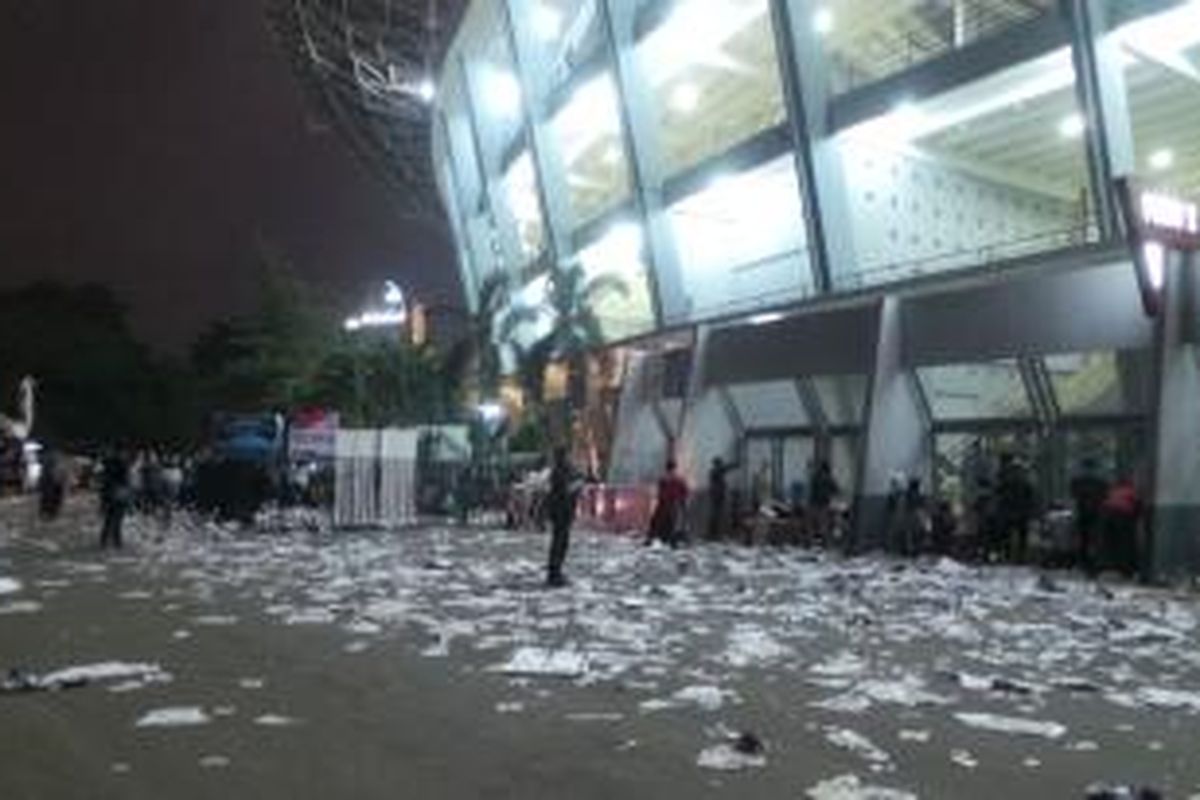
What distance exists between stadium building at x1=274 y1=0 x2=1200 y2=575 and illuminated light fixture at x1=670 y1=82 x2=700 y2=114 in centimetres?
12

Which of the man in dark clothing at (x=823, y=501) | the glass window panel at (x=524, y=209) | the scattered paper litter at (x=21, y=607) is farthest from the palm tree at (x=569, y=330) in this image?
the scattered paper litter at (x=21, y=607)

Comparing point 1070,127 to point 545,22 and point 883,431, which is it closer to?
point 883,431

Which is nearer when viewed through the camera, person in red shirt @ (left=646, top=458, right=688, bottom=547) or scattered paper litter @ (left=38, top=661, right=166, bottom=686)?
scattered paper litter @ (left=38, top=661, right=166, bottom=686)

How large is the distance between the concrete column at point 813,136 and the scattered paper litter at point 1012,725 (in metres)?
22.7

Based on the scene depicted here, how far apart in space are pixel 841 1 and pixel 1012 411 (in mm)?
9080

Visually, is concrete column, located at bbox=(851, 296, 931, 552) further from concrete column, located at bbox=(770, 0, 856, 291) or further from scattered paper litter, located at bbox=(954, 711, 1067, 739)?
Result: scattered paper litter, located at bbox=(954, 711, 1067, 739)

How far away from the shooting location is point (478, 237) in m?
64.7

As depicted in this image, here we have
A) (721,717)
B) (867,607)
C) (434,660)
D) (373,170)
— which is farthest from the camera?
(373,170)

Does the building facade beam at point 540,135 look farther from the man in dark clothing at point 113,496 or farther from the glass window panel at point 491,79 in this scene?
the man in dark clothing at point 113,496

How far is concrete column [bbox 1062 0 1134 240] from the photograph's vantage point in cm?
2517

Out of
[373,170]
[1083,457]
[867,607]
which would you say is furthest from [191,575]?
[373,170]

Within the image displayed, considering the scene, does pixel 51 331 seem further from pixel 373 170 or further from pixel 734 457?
pixel 734 457

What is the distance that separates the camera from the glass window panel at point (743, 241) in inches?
1481

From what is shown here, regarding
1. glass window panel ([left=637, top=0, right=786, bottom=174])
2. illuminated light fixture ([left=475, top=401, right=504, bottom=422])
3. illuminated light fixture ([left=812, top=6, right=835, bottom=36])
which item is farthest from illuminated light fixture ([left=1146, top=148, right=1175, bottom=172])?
illuminated light fixture ([left=475, top=401, right=504, bottom=422])
